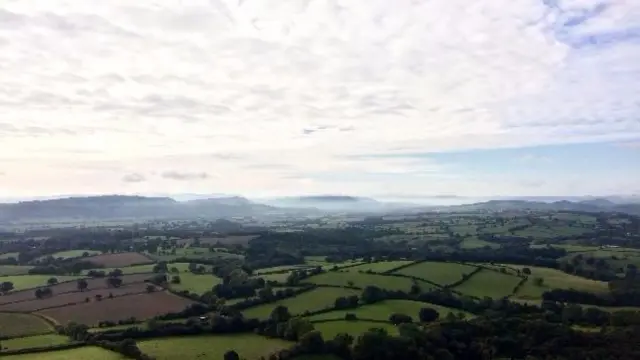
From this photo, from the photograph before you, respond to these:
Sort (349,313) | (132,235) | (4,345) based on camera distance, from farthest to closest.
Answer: (132,235), (349,313), (4,345)

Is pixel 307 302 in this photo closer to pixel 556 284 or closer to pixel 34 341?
pixel 34 341

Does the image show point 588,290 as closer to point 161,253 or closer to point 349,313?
point 349,313

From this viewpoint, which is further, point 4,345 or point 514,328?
point 514,328

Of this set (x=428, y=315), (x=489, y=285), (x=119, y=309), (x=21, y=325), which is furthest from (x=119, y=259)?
(x=428, y=315)

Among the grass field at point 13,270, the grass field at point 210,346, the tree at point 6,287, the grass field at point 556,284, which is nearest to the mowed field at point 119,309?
the grass field at point 210,346

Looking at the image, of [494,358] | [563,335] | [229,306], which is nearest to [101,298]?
[229,306]

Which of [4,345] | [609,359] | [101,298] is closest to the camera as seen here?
[609,359]

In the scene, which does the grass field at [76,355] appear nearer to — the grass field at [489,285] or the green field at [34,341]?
the green field at [34,341]
